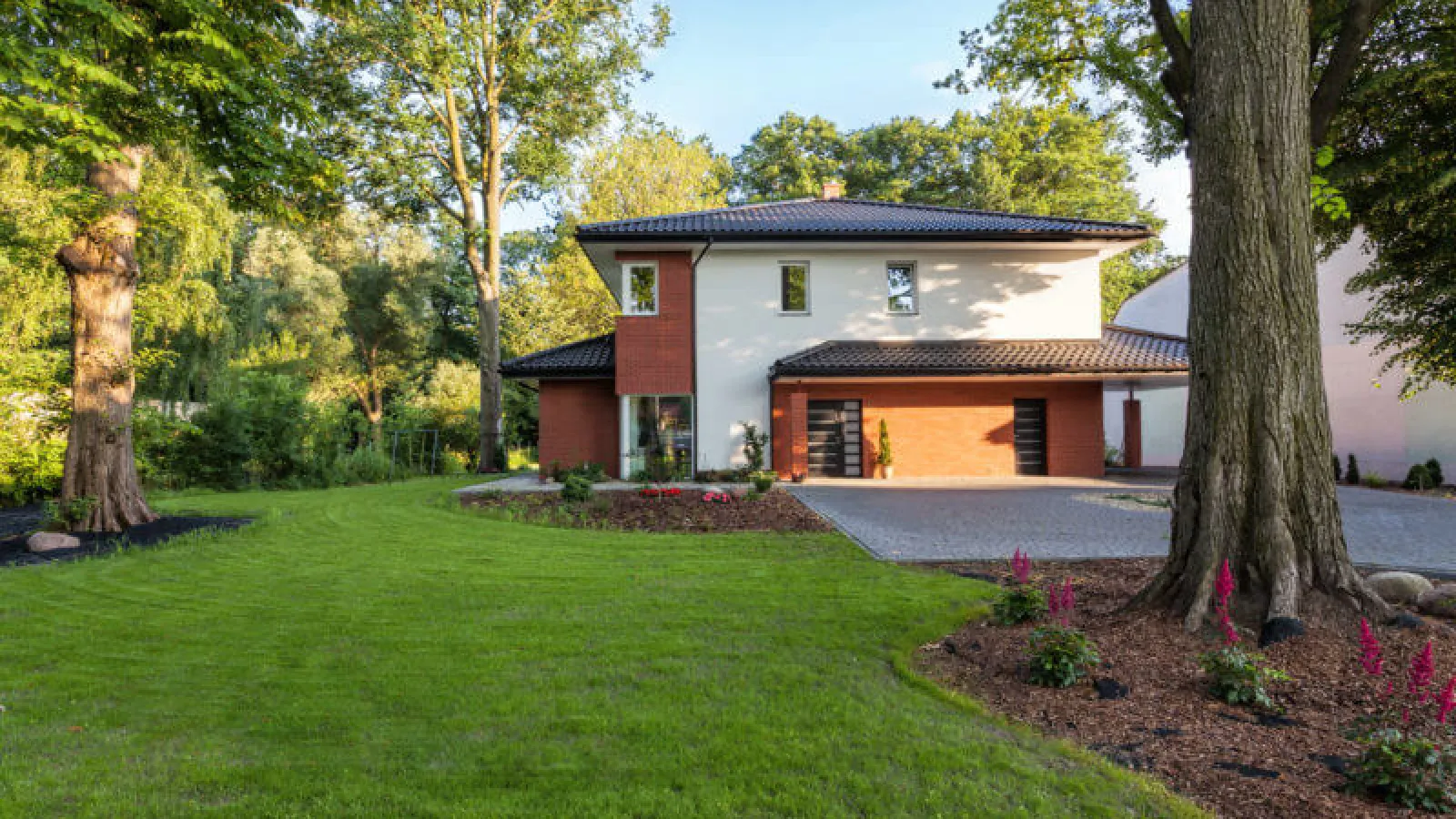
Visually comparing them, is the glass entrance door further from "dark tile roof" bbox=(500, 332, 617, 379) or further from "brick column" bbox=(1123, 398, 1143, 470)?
"brick column" bbox=(1123, 398, 1143, 470)

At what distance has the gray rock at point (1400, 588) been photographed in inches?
183

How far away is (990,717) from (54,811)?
3718 mm

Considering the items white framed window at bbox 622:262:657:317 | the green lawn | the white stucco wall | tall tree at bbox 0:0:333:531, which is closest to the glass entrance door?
the white stucco wall

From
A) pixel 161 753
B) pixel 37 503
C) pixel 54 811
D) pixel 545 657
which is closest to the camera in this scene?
pixel 54 811

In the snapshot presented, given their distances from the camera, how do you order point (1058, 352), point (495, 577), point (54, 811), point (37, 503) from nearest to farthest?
point (54, 811), point (495, 577), point (37, 503), point (1058, 352)

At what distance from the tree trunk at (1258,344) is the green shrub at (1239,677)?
0.67m

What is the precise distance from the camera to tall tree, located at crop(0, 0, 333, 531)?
16.4 ft

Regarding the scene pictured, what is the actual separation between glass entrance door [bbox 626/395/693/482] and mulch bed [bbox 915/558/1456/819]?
11519 millimetres

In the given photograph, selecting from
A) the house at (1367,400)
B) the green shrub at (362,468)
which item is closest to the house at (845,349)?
the house at (1367,400)

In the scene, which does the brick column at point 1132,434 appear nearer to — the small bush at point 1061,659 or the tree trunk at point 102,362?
the small bush at point 1061,659

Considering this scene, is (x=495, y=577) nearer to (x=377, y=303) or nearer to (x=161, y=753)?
(x=161, y=753)

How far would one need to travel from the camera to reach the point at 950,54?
10.7 meters

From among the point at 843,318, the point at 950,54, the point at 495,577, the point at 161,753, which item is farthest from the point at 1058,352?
the point at 161,753

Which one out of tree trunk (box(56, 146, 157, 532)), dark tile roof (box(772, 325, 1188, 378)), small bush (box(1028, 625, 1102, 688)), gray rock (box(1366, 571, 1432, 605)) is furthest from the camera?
dark tile roof (box(772, 325, 1188, 378))
